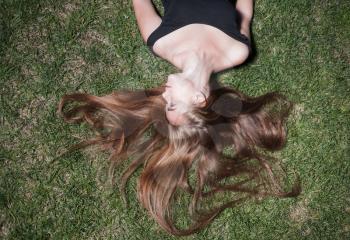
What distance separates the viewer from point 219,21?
3.54m

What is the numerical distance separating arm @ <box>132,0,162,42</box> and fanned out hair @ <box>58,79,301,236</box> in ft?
1.88

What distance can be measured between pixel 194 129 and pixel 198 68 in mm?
516

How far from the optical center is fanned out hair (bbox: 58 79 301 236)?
340cm

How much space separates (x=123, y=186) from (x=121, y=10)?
1688 mm

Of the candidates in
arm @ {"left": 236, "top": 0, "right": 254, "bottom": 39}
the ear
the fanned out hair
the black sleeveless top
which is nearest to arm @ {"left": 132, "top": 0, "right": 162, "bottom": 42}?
the black sleeveless top

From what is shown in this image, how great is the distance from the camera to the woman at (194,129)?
3.40 metres

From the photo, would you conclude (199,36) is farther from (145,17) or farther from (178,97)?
(178,97)

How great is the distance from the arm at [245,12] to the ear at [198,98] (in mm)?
1050

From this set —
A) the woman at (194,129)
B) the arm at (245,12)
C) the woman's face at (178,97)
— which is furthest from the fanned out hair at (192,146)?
the arm at (245,12)

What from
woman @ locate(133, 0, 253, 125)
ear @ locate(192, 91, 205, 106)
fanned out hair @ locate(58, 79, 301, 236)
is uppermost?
woman @ locate(133, 0, 253, 125)

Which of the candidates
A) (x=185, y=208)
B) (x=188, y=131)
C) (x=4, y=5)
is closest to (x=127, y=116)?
(x=188, y=131)

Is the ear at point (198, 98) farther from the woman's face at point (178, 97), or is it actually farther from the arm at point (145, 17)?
the arm at point (145, 17)

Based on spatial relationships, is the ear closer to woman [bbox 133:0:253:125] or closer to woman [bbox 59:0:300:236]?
woman [bbox 59:0:300:236]

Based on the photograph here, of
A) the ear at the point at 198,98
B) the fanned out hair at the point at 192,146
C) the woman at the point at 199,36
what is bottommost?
the fanned out hair at the point at 192,146
